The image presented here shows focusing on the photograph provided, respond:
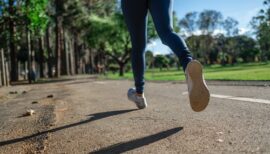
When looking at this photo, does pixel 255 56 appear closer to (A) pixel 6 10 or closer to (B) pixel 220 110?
(A) pixel 6 10

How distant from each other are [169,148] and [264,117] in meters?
1.11

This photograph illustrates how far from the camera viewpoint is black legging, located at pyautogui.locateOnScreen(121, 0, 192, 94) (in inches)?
120

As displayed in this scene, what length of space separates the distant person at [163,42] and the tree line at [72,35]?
16.7m

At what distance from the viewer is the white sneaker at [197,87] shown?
2764mm

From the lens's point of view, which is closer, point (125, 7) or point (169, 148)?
point (169, 148)

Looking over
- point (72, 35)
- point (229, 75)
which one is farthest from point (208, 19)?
point (229, 75)

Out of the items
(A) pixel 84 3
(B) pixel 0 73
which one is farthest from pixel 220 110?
(A) pixel 84 3

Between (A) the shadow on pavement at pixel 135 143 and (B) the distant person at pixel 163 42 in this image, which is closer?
(A) the shadow on pavement at pixel 135 143

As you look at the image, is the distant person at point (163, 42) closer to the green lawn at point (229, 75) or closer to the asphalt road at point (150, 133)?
the asphalt road at point (150, 133)

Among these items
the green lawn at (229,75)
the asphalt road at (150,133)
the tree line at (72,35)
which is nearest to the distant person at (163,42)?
the asphalt road at (150,133)

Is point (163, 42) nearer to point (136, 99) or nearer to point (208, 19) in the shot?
point (136, 99)

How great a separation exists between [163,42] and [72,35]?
62.7 metres

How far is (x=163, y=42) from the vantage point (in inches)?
131

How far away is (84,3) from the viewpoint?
52.7 meters
